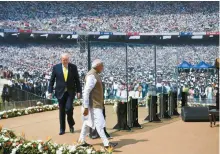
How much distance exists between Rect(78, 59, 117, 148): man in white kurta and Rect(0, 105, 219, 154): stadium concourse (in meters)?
0.41

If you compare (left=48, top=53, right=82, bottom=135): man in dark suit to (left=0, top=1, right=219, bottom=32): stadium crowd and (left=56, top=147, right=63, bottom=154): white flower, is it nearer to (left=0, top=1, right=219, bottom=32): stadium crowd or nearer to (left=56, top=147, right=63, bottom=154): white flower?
(left=56, top=147, right=63, bottom=154): white flower

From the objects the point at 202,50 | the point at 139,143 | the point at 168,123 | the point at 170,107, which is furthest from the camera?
the point at 202,50

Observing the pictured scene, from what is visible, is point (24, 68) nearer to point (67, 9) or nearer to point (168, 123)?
point (67, 9)

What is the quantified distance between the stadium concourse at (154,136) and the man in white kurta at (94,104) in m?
0.41

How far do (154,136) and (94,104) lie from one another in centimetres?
186

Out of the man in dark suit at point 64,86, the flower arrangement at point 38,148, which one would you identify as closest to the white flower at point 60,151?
the flower arrangement at point 38,148

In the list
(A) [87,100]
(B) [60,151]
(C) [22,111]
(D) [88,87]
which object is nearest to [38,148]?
(B) [60,151]

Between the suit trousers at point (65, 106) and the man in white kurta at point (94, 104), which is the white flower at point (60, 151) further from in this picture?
the suit trousers at point (65, 106)

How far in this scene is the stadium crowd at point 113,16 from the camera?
40844mm

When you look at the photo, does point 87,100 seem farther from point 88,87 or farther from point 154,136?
point 154,136

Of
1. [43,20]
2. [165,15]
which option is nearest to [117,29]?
[165,15]

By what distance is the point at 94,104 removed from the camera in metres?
5.69

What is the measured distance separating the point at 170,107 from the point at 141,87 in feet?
5.76

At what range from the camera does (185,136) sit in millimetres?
6965
